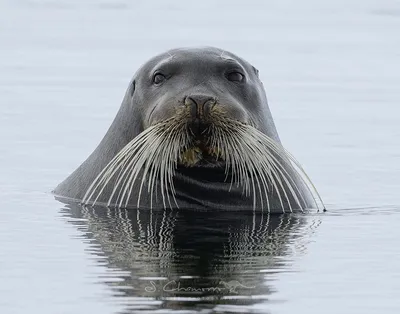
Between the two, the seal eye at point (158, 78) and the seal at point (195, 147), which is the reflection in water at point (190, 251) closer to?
the seal at point (195, 147)

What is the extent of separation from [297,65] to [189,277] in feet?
57.9

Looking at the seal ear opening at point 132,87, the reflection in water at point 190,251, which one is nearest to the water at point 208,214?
the reflection in water at point 190,251

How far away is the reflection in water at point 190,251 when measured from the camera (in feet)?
31.1

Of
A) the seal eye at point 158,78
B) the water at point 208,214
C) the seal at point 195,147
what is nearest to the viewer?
the water at point 208,214

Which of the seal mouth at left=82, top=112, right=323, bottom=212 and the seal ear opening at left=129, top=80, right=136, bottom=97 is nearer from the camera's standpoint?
the seal mouth at left=82, top=112, right=323, bottom=212

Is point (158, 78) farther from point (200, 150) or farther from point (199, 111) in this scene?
point (199, 111)

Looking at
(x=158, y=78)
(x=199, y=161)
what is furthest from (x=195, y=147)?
(x=158, y=78)

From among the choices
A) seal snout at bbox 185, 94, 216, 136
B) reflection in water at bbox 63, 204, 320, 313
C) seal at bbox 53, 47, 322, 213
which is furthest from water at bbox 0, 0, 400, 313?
seal snout at bbox 185, 94, 216, 136

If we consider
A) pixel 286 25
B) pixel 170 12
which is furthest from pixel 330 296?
pixel 170 12

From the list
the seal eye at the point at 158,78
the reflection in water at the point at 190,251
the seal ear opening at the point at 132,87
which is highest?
the seal eye at the point at 158,78

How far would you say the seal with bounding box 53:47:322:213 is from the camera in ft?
38.9

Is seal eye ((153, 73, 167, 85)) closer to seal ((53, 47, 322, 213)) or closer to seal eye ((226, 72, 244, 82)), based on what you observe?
seal ((53, 47, 322, 213))

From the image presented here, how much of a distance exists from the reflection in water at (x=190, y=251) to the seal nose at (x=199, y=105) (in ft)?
2.76

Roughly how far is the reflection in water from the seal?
14cm
